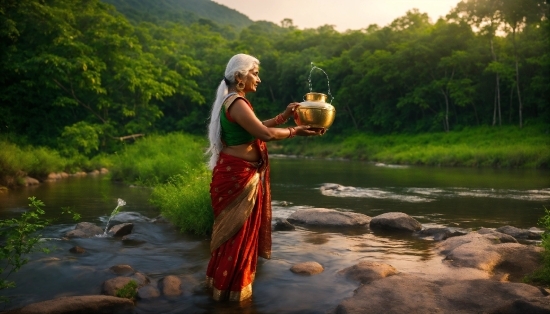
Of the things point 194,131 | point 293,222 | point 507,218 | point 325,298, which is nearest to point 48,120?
point 293,222

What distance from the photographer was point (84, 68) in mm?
24500

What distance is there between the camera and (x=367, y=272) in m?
6.09

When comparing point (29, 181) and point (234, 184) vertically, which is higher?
point (234, 184)

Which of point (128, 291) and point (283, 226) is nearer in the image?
point (128, 291)

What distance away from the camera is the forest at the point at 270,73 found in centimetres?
2498

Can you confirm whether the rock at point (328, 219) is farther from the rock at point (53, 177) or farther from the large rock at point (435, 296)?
the rock at point (53, 177)

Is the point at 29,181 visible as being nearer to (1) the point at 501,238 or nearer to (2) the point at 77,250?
(2) the point at 77,250

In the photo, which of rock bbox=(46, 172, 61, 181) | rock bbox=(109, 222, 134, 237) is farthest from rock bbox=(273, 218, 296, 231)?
rock bbox=(46, 172, 61, 181)

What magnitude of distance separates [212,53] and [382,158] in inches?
1266

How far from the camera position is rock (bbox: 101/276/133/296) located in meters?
5.48

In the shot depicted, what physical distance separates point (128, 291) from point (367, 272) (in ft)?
8.73

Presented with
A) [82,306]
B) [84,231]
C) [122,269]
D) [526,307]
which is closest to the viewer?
[526,307]

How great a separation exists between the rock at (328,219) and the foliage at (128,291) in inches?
198

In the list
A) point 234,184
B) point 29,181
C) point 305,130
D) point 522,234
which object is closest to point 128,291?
point 234,184
